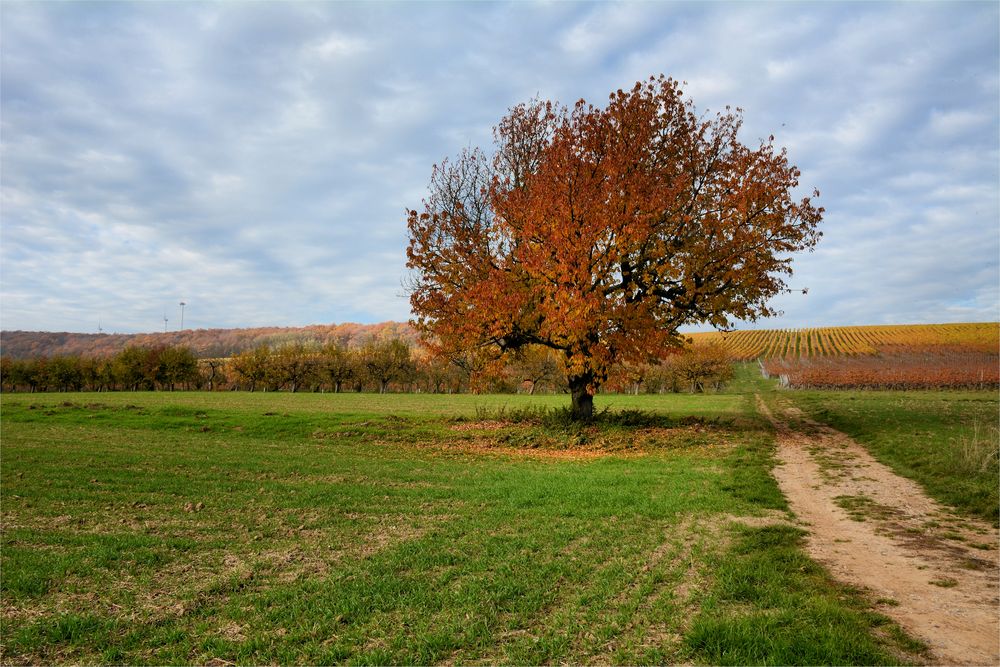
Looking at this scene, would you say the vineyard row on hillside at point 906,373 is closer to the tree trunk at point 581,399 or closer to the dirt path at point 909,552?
the tree trunk at point 581,399

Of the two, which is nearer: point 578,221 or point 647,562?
point 647,562

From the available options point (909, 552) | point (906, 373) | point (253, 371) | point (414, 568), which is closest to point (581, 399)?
point (909, 552)

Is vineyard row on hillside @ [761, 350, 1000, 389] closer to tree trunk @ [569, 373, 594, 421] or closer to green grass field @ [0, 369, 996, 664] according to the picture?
tree trunk @ [569, 373, 594, 421]

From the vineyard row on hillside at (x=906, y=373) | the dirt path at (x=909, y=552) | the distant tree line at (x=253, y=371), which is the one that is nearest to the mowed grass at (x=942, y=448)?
the dirt path at (x=909, y=552)

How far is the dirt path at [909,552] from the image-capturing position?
16.0 ft

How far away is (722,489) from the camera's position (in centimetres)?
1108

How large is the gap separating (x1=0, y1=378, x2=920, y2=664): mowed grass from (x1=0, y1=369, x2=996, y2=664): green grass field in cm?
3

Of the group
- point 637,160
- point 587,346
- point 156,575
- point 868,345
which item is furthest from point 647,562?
point 868,345

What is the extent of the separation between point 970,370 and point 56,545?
2790 inches

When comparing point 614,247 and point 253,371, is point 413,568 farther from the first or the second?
point 253,371

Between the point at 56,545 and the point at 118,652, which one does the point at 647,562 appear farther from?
the point at 56,545

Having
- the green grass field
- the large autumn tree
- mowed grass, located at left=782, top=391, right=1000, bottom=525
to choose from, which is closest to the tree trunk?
the large autumn tree

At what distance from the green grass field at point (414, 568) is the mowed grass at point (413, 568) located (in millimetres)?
29

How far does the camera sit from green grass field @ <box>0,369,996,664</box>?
455 centimetres
